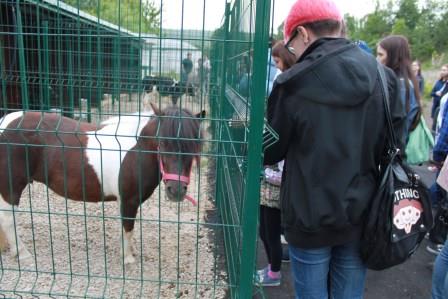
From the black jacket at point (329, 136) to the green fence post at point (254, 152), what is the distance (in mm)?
89

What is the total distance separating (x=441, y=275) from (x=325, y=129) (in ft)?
5.38

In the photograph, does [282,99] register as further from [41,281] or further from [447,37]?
[447,37]

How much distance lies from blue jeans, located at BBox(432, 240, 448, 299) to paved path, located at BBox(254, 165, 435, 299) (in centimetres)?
80

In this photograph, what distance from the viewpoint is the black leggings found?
305 cm

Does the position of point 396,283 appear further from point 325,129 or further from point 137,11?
point 137,11

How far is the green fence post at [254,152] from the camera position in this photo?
1702mm

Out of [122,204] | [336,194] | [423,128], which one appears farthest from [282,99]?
[423,128]

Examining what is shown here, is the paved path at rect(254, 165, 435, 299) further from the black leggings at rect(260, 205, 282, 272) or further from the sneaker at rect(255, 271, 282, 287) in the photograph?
the black leggings at rect(260, 205, 282, 272)

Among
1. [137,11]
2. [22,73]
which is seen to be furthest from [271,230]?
[137,11]

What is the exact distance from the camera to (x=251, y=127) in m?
1.80

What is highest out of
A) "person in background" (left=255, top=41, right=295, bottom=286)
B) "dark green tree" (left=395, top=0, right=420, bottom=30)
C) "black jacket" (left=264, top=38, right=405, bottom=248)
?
"dark green tree" (left=395, top=0, right=420, bottom=30)

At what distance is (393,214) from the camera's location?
67.7 inches

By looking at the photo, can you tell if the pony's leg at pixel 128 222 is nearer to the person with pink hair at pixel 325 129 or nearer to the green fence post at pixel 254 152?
the green fence post at pixel 254 152

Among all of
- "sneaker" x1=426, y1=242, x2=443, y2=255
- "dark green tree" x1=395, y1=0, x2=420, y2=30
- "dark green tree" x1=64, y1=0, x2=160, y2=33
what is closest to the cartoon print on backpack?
"dark green tree" x1=64, y1=0, x2=160, y2=33
